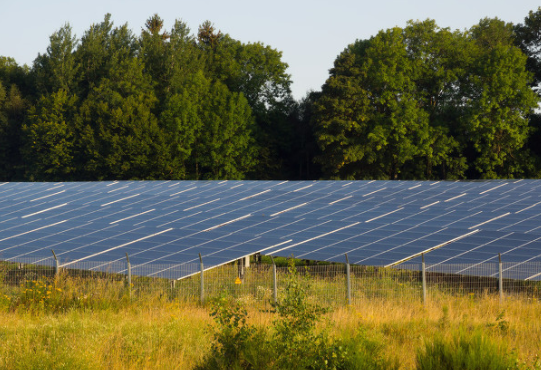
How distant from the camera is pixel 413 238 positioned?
22141mm

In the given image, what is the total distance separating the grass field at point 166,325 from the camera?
33.8ft

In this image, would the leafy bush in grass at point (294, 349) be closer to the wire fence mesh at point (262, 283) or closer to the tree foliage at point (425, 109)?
the wire fence mesh at point (262, 283)

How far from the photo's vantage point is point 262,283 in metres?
19.7

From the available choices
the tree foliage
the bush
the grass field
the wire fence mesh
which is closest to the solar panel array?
the wire fence mesh

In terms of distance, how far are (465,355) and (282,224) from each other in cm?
1675

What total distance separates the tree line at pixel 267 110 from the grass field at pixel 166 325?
44.8 meters

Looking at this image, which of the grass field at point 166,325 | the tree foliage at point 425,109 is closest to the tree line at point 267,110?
the tree foliage at point 425,109

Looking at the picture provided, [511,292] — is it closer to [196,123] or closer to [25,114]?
[196,123]

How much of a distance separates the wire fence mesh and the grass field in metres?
0.24

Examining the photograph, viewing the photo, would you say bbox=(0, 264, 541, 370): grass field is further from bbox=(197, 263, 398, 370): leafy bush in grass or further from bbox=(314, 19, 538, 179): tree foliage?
bbox=(314, 19, 538, 179): tree foliage

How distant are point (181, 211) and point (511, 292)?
15.8 m

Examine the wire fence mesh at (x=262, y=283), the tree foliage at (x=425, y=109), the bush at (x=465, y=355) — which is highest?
the tree foliage at (x=425, y=109)

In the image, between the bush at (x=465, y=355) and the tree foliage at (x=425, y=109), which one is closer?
the bush at (x=465, y=355)

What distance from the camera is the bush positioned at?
8.48 meters
